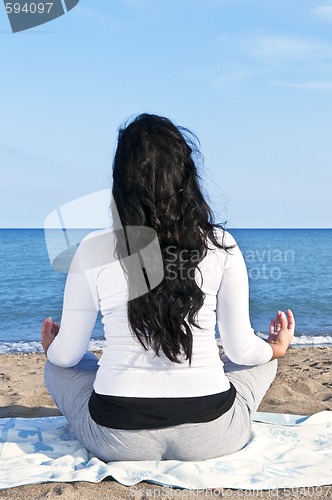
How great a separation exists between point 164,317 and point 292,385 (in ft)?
8.75

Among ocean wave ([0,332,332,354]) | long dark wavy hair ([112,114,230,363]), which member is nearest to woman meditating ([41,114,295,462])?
long dark wavy hair ([112,114,230,363])

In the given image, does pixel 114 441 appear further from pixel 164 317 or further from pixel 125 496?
pixel 164 317

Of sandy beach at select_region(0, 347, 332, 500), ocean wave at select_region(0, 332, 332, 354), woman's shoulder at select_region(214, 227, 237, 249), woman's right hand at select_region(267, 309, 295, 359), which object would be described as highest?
woman's shoulder at select_region(214, 227, 237, 249)

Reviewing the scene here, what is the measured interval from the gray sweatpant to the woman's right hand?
14cm

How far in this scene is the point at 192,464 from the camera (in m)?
2.84

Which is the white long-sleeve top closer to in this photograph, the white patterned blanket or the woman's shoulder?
the woman's shoulder

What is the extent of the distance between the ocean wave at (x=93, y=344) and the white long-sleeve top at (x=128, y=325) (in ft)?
17.6

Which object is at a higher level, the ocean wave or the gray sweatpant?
the gray sweatpant

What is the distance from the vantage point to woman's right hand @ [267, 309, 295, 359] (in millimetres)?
3158

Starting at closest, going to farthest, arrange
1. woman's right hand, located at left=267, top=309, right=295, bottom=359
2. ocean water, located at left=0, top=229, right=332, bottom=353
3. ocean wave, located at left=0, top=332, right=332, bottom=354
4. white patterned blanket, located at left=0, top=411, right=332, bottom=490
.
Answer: white patterned blanket, located at left=0, top=411, right=332, bottom=490
woman's right hand, located at left=267, top=309, right=295, bottom=359
ocean wave, located at left=0, top=332, right=332, bottom=354
ocean water, located at left=0, top=229, right=332, bottom=353

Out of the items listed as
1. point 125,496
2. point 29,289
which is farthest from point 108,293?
point 29,289

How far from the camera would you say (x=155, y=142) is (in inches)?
98.9

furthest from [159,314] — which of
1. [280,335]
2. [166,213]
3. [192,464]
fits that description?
[280,335]

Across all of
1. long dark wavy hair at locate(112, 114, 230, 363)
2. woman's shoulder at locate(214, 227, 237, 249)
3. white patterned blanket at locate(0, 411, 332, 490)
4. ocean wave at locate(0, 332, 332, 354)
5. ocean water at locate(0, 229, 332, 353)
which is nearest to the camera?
long dark wavy hair at locate(112, 114, 230, 363)
